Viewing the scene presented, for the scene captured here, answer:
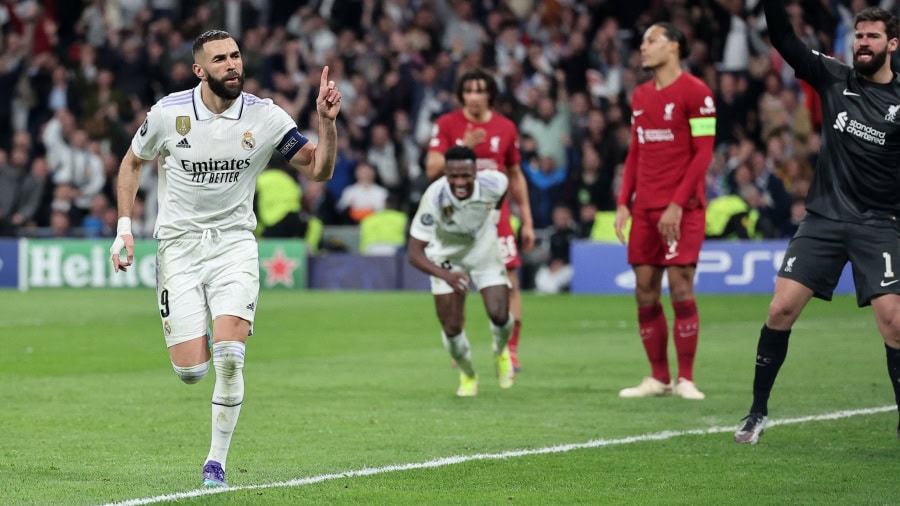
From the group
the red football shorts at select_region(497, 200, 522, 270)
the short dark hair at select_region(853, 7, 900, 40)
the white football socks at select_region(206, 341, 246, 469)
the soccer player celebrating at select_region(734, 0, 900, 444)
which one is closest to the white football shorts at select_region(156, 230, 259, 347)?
the white football socks at select_region(206, 341, 246, 469)

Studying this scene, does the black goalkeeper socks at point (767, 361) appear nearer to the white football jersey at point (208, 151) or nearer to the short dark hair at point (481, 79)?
the white football jersey at point (208, 151)

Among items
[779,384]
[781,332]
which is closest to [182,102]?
[781,332]

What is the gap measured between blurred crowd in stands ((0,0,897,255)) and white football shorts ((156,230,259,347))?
16.0 metres

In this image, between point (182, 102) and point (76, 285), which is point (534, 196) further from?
point (182, 102)

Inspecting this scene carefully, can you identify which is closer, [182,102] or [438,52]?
[182,102]

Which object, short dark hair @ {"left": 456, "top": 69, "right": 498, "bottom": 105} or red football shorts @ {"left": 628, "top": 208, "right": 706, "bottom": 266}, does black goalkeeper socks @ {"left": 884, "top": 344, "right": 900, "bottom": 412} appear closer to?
red football shorts @ {"left": 628, "top": 208, "right": 706, "bottom": 266}

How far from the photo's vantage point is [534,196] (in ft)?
82.2

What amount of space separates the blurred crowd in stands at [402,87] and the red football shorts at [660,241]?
11639mm

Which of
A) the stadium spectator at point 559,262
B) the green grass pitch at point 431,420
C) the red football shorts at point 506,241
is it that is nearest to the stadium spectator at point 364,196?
the stadium spectator at point 559,262

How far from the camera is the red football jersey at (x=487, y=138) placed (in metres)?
13.2

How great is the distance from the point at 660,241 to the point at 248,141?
4523 millimetres

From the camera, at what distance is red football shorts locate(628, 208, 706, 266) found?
1162 cm

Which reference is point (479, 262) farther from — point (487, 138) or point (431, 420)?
point (431, 420)

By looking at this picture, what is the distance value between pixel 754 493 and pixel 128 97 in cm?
2239
